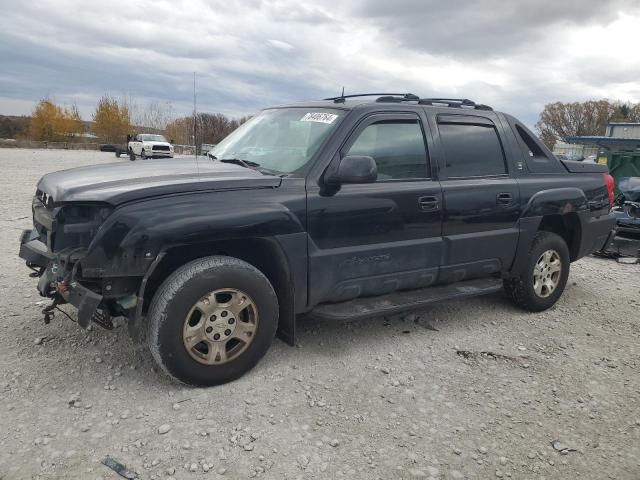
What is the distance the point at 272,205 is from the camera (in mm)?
3195

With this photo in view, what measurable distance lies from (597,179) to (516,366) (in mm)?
2484

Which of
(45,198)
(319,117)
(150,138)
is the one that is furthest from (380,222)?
(150,138)

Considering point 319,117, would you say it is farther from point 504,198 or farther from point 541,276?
point 541,276

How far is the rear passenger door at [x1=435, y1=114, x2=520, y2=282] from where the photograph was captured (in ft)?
13.2

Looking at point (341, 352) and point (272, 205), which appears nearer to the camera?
point (272, 205)

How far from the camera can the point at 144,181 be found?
308 cm

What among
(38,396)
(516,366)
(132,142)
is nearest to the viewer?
(38,396)

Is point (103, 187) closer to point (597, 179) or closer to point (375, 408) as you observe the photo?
point (375, 408)

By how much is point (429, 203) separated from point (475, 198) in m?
0.51

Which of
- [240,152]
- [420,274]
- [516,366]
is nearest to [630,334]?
[516,366]

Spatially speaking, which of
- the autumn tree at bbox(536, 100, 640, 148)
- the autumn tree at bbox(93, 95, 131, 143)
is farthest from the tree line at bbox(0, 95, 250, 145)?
the autumn tree at bbox(536, 100, 640, 148)

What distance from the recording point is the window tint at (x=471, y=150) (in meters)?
4.07

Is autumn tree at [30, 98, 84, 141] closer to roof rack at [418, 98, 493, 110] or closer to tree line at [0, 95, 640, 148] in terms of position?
tree line at [0, 95, 640, 148]

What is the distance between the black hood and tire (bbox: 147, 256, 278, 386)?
0.48 metres
